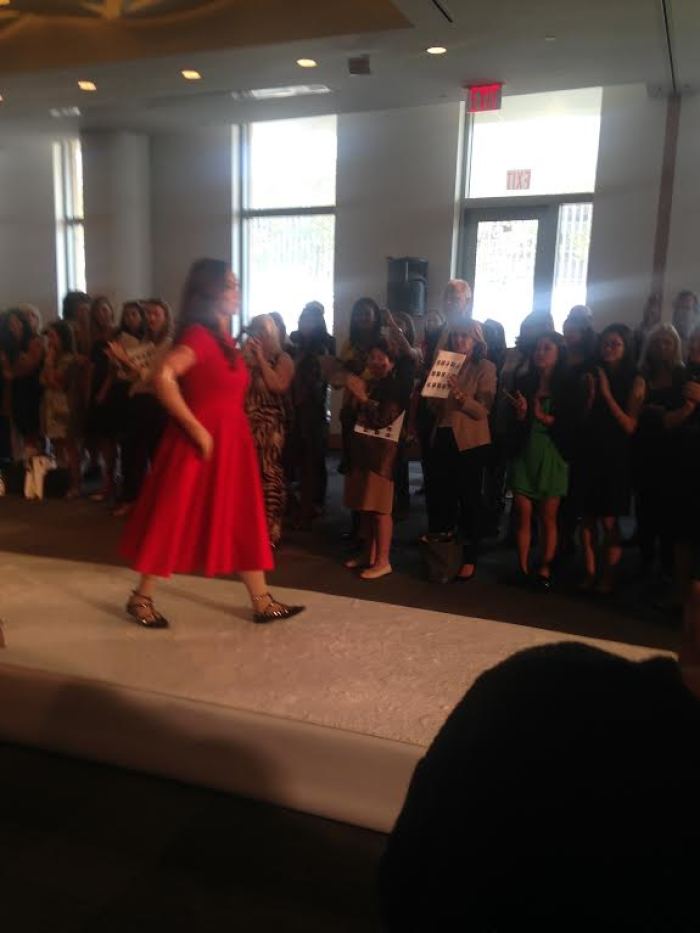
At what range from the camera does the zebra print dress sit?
4.16 meters

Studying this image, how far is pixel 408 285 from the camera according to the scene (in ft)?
24.8

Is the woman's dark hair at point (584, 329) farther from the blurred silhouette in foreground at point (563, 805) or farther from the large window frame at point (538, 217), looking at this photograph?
the large window frame at point (538, 217)

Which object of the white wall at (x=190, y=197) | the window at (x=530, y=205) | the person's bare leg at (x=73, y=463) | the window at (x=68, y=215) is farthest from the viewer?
the window at (x=68, y=215)

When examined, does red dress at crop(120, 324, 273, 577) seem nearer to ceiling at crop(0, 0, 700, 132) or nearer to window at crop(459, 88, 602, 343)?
ceiling at crop(0, 0, 700, 132)

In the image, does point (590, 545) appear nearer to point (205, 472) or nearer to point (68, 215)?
point (205, 472)

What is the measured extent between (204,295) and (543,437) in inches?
74.4

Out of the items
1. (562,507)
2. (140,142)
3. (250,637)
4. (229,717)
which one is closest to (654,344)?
(562,507)

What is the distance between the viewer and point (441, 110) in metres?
7.49

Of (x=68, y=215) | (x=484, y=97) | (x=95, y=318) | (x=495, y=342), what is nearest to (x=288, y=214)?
(x=484, y=97)

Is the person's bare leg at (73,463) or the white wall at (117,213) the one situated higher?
the white wall at (117,213)

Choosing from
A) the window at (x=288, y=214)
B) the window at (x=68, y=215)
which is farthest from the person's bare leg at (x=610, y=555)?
the window at (x=68, y=215)

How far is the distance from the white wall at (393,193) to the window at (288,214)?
14.4 inches

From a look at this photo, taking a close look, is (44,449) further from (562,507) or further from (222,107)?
(562,507)

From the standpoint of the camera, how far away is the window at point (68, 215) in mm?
9688
